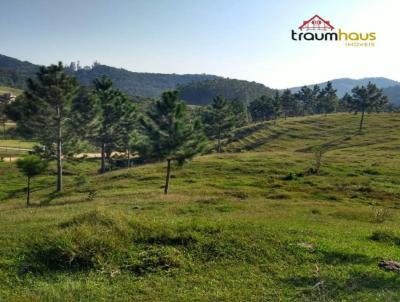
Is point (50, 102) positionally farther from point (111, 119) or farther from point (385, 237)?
point (385, 237)

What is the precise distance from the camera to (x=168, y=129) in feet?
129

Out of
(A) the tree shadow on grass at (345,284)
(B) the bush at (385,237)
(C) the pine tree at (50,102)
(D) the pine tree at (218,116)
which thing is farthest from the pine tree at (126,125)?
(A) the tree shadow on grass at (345,284)

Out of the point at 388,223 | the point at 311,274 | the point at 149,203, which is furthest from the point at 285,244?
the point at 149,203

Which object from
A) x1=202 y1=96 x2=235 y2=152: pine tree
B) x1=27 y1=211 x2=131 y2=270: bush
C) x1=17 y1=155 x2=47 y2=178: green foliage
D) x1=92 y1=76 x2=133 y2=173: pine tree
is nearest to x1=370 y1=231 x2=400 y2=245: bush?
x1=27 y1=211 x2=131 y2=270: bush

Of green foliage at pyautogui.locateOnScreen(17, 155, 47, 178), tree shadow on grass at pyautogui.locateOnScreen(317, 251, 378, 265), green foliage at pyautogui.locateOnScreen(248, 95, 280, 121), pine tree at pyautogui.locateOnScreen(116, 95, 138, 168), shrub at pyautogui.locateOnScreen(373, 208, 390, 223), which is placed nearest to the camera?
tree shadow on grass at pyautogui.locateOnScreen(317, 251, 378, 265)

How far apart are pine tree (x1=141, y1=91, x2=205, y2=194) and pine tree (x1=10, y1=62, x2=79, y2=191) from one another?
18467mm

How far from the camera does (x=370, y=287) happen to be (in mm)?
10820

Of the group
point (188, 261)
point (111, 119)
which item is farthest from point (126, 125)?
A: point (188, 261)

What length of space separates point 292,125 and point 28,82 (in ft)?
312

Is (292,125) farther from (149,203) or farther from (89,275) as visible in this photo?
(89,275)

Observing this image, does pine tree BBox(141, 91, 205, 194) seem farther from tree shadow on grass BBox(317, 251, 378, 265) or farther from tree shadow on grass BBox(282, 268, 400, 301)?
tree shadow on grass BBox(282, 268, 400, 301)

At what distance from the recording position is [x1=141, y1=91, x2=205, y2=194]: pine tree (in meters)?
39.0

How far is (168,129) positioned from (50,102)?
22432 millimetres

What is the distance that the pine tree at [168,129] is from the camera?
3900 centimetres
